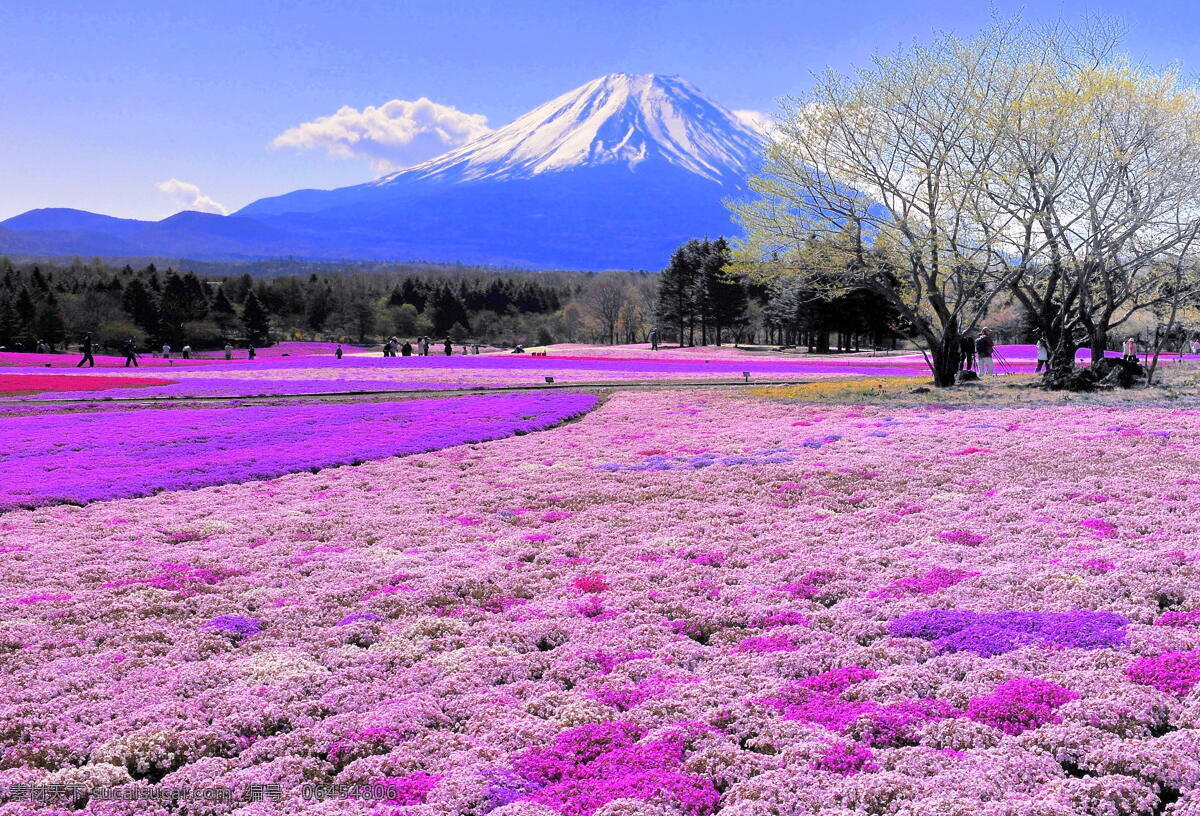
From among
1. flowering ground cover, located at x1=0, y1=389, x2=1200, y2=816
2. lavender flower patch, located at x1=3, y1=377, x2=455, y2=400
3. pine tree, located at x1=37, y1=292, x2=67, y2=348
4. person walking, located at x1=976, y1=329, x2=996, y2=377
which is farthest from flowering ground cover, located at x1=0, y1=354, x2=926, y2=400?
pine tree, located at x1=37, y1=292, x2=67, y2=348

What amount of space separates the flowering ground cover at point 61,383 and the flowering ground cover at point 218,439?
11.4 meters

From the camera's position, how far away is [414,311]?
148000 mm

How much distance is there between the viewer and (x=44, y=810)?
5.00m

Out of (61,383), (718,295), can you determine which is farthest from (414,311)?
(61,383)

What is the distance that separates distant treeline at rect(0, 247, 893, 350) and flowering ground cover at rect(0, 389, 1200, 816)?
68.6m

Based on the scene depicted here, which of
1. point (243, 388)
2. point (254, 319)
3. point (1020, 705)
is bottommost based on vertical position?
point (1020, 705)

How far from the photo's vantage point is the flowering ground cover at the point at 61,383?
118 ft

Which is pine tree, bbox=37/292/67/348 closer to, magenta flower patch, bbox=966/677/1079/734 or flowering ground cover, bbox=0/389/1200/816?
flowering ground cover, bbox=0/389/1200/816

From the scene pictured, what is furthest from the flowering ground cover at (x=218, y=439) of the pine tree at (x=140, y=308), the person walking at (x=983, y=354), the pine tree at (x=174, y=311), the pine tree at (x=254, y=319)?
the pine tree at (x=254, y=319)

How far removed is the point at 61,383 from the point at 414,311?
11099cm

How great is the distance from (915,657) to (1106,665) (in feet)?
4.77

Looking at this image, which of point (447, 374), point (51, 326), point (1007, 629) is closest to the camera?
point (1007, 629)

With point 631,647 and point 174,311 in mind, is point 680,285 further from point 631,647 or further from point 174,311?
point 631,647

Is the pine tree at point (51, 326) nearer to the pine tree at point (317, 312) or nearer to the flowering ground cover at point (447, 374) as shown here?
the pine tree at point (317, 312)
